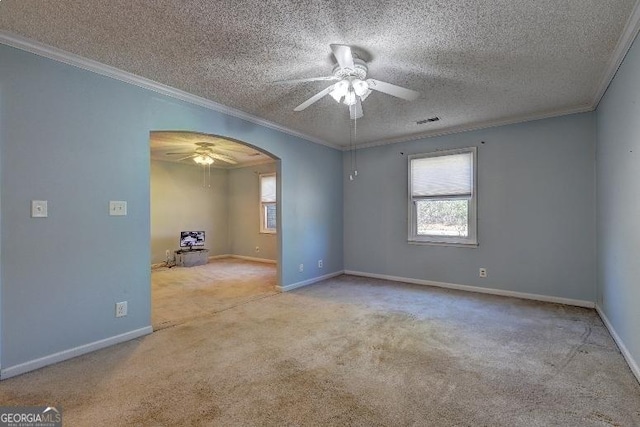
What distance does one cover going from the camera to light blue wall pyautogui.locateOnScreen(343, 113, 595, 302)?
386cm

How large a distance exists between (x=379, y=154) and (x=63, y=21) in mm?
4503

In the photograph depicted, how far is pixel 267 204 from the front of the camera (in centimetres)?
782

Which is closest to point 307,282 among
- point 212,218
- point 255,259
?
point 255,259

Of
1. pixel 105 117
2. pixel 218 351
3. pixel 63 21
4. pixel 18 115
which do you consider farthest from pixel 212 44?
pixel 218 351

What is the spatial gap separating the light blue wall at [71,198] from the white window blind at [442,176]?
354 cm

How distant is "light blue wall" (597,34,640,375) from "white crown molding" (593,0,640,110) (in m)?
0.06

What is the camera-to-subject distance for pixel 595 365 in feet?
7.77

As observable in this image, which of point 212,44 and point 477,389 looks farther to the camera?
point 212,44

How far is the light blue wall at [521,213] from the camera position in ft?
12.7

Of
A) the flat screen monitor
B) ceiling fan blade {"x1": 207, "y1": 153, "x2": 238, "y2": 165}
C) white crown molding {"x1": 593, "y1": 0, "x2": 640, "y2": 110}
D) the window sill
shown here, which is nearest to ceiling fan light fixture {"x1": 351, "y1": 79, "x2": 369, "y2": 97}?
white crown molding {"x1": 593, "y1": 0, "x2": 640, "y2": 110}

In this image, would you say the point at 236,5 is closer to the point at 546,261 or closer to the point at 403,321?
the point at 403,321

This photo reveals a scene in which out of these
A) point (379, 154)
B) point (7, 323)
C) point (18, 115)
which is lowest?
point (7, 323)

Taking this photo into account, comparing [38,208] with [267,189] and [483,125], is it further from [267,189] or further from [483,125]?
[267,189]

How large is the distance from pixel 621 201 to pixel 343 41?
272 centimetres
